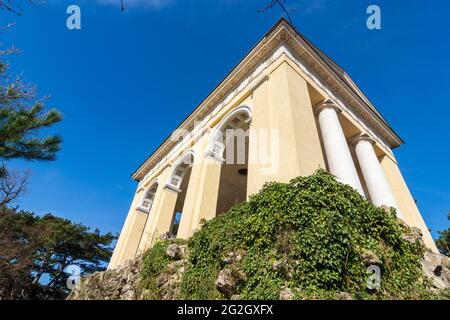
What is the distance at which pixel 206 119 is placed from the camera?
1331 centimetres

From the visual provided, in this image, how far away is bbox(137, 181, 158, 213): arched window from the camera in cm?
1619

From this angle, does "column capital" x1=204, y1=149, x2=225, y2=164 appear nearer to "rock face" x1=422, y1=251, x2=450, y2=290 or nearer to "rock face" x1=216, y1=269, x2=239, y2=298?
"rock face" x1=216, y1=269, x2=239, y2=298

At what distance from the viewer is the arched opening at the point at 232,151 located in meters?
11.5

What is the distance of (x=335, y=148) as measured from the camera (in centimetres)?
870

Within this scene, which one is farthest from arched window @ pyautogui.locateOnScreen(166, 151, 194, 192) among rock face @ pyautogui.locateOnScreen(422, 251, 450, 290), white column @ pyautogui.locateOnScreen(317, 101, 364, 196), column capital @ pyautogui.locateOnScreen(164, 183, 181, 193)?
rock face @ pyautogui.locateOnScreen(422, 251, 450, 290)

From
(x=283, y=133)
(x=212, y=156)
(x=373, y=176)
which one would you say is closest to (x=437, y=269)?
(x=283, y=133)

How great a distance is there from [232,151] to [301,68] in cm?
575

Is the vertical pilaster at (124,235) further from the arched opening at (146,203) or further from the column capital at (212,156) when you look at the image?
the column capital at (212,156)

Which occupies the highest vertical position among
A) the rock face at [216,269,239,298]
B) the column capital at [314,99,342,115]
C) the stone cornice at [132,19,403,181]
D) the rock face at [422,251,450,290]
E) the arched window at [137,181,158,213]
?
the stone cornice at [132,19,403,181]

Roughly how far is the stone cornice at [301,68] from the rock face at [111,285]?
7662 mm

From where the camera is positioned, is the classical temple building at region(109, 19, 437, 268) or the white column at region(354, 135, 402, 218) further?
the white column at region(354, 135, 402, 218)

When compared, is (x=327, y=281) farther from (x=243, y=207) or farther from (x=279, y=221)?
(x=243, y=207)

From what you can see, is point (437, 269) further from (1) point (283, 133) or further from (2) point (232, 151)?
(2) point (232, 151)

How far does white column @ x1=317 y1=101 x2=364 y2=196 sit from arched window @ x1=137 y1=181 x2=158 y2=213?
1085 cm
